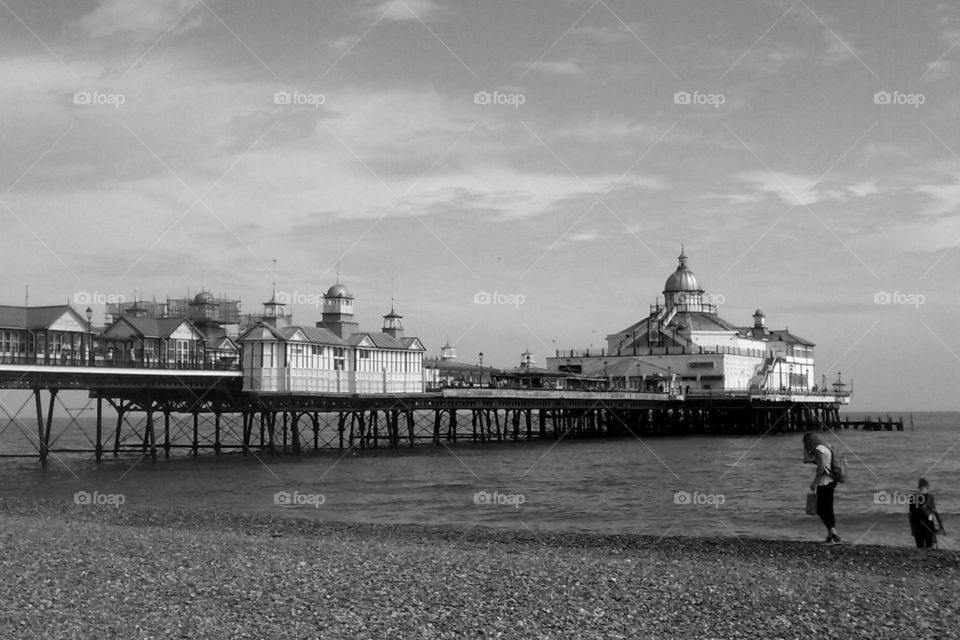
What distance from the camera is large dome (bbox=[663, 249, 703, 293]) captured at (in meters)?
119

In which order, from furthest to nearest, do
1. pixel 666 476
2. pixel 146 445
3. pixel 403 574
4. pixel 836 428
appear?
pixel 836 428, pixel 146 445, pixel 666 476, pixel 403 574

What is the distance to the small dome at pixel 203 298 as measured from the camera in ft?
254

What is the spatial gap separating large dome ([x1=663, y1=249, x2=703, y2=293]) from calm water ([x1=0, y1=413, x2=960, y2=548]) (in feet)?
194

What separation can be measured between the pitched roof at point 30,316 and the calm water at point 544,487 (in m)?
6.30

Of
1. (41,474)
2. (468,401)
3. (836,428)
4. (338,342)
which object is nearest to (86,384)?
(41,474)

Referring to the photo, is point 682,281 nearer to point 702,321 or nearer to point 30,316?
point 702,321

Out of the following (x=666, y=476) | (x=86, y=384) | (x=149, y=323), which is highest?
(x=149, y=323)

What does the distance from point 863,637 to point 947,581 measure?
371 cm

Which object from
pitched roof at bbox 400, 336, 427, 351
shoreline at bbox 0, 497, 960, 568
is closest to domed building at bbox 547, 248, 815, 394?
pitched roof at bbox 400, 336, 427, 351

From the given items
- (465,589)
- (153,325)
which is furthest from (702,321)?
(465,589)

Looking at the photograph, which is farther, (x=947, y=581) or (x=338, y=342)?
(x=338, y=342)

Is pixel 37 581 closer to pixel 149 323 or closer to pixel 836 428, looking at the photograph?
pixel 149 323

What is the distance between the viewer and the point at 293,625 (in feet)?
37.1

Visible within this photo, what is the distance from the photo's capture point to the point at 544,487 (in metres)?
36.7
